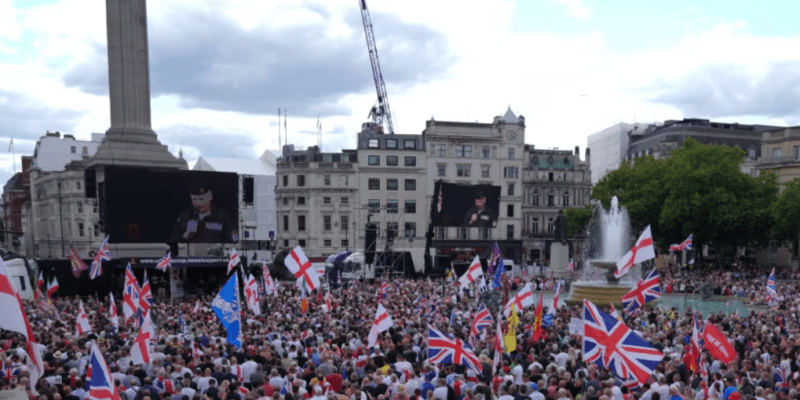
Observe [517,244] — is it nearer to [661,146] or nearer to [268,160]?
[661,146]

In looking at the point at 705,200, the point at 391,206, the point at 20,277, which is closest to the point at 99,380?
the point at 20,277

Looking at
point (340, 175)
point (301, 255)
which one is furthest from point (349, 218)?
point (301, 255)

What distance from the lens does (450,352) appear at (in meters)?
13.2

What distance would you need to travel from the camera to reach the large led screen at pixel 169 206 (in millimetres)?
40531

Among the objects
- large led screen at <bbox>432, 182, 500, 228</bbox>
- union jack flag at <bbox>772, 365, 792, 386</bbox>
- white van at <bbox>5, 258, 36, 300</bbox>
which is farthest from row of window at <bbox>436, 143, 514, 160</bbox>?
union jack flag at <bbox>772, 365, 792, 386</bbox>

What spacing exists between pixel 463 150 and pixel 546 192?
38.6 ft

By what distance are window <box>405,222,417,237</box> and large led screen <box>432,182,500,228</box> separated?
1051 inches

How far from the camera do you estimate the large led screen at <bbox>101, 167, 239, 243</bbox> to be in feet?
133

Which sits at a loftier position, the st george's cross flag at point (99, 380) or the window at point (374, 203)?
the st george's cross flag at point (99, 380)

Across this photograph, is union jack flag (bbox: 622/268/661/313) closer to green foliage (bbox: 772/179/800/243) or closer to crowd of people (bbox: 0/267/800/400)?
crowd of people (bbox: 0/267/800/400)

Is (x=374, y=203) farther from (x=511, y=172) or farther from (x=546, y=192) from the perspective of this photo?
(x=546, y=192)

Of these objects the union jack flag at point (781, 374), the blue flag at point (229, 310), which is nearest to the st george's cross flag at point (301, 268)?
the blue flag at point (229, 310)

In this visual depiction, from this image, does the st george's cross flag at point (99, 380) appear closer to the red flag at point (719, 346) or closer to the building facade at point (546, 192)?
the red flag at point (719, 346)

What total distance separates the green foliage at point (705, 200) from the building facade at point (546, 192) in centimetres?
1997
